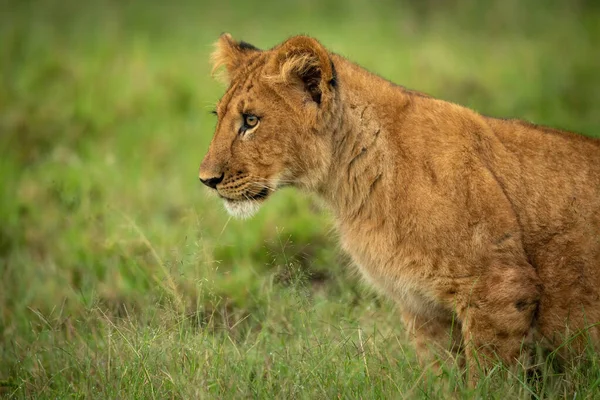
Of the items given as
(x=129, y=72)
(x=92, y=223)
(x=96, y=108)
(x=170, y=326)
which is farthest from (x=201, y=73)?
(x=170, y=326)

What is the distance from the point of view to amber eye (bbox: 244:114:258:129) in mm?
3773

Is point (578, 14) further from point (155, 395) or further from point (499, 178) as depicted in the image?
point (155, 395)

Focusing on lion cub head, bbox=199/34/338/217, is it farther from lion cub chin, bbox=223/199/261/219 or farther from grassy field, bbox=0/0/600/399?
grassy field, bbox=0/0/600/399

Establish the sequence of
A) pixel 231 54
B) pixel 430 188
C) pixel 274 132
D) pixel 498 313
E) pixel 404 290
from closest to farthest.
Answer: pixel 498 313 → pixel 430 188 → pixel 404 290 → pixel 274 132 → pixel 231 54

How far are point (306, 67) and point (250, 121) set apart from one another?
333mm

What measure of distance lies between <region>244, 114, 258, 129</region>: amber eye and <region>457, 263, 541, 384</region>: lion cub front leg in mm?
1101

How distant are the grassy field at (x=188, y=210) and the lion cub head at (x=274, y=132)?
9.5 inches

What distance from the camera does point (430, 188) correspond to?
351 cm

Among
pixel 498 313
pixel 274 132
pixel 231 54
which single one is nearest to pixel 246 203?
pixel 274 132

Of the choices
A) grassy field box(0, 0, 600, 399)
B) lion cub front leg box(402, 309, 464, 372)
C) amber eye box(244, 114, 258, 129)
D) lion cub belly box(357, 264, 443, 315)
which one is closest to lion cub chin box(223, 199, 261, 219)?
grassy field box(0, 0, 600, 399)

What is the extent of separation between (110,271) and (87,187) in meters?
1.55

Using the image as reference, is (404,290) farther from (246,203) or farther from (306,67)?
(306,67)

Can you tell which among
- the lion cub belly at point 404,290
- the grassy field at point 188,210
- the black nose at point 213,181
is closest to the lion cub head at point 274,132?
the black nose at point 213,181

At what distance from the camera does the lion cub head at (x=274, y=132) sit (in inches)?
145
